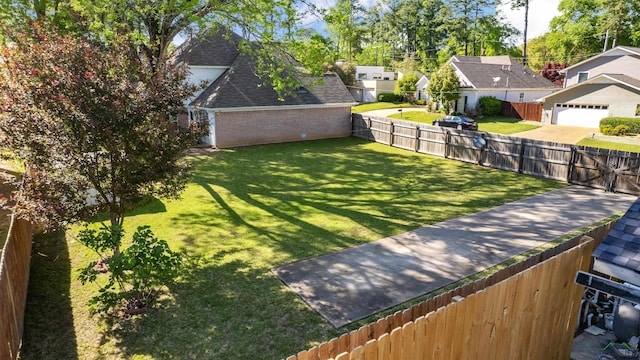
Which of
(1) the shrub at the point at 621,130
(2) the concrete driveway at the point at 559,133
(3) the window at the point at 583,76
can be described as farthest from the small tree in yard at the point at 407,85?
(1) the shrub at the point at 621,130

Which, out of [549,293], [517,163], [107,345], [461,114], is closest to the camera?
[549,293]

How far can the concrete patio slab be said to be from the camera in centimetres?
748

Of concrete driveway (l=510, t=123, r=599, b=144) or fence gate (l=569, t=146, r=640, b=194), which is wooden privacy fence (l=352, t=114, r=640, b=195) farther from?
concrete driveway (l=510, t=123, r=599, b=144)

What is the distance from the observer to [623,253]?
4379mm

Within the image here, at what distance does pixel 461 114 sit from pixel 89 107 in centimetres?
3801

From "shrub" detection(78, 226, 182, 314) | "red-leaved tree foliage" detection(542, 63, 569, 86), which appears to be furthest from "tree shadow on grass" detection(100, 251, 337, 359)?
"red-leaved tree foliage" detection(542, 63, 569, 86)

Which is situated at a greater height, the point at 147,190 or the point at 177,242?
the point at 147,190

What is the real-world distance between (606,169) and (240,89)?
19.3 metres

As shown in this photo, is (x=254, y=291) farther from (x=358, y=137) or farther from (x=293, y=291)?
(x=358, y=137)

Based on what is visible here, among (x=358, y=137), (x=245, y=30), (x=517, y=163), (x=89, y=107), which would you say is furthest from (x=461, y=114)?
(x=89, y=107)

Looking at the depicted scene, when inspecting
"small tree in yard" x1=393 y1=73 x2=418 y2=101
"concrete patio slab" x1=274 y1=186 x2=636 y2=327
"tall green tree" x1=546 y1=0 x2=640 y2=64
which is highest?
"tall green tree" x1=546 y1=0 x2=640 y2=64

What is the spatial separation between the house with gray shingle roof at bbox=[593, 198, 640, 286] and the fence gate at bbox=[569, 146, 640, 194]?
11788mm

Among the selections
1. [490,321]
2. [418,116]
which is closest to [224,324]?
[490,321]

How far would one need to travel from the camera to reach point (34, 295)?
7484 millimetres
